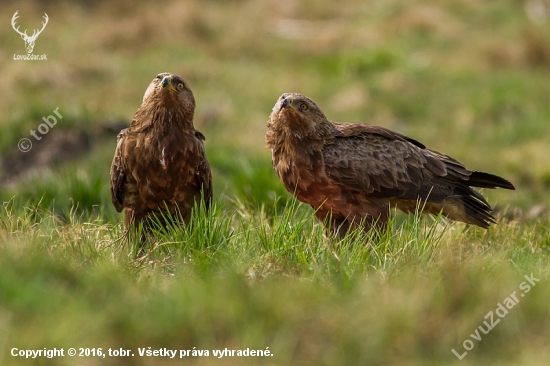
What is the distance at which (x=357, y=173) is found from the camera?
5.47m

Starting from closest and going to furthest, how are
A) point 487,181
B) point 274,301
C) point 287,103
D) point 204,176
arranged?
point 274,301
point 287,103
point 204,176
point 487,181

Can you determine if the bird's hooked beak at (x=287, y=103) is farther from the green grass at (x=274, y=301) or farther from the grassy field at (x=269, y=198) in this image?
the green grass at (x=274, y=301)

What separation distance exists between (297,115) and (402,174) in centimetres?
88

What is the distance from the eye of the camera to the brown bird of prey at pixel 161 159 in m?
5.48

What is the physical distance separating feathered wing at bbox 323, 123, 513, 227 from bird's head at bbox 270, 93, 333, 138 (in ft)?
0.64

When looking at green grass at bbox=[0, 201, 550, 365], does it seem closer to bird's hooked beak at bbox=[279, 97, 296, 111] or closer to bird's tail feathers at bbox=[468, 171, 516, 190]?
bird's hooked beak at bbox=[279, 97, 296, 111]

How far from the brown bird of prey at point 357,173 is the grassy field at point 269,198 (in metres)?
0.22

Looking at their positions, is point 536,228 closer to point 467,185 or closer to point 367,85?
point 467,185

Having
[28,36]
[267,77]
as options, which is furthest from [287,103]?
[28,36]

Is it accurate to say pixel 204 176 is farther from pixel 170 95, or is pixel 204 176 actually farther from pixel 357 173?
pixel 357 173

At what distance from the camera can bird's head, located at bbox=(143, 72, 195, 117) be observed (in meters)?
5.54

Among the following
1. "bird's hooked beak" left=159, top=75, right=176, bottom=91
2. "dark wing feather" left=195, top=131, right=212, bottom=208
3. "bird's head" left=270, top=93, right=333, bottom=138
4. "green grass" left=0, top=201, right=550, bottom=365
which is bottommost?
"green grass" left=0, top=201, right=550, bottom=365

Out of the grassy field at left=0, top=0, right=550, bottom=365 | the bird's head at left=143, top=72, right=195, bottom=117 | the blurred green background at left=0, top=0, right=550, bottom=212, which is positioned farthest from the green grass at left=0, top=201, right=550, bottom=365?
the blurred green background at left=0, top=0, right=550, bottom=212

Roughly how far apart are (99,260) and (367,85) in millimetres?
9510
